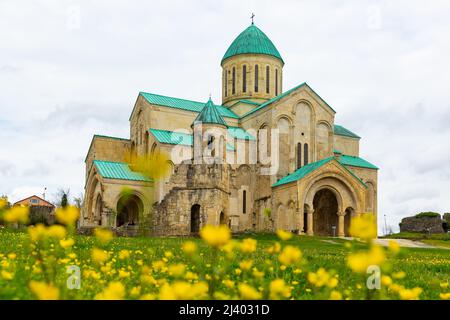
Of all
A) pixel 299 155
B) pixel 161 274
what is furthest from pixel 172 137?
pixel 161 274

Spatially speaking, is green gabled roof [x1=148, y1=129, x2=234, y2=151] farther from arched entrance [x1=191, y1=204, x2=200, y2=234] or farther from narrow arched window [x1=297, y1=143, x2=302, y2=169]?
narrow arched window [x1=297, y1=143, x2=302, y2=169]

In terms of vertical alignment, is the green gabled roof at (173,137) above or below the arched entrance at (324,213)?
above

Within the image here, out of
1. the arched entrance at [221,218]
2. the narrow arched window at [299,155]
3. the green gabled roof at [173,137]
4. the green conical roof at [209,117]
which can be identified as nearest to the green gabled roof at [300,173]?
the narrow arched window at [299,155]

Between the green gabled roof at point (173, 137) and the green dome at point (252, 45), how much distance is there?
8.60 meters

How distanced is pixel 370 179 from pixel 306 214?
31.1ft

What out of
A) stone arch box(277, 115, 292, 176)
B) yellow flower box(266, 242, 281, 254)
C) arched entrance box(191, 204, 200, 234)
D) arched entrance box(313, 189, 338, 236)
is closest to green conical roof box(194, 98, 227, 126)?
arched entrance box(191, 204, 200, 234)

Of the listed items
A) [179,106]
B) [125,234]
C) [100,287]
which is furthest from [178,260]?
[179,106]

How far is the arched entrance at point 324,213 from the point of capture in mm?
33156

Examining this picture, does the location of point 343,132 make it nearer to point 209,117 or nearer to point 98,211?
point 209,117

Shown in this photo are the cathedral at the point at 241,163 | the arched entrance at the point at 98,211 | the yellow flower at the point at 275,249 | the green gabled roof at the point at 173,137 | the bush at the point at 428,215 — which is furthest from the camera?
the bush at the point at 428,215

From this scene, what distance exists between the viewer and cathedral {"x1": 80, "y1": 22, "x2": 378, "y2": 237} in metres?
27.7

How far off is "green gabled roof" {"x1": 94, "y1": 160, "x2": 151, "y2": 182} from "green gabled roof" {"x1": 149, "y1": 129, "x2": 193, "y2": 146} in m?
2.54

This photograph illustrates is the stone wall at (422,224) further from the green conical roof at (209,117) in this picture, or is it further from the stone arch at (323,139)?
the green conical roof at (209,117)

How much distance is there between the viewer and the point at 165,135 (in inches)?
1260
